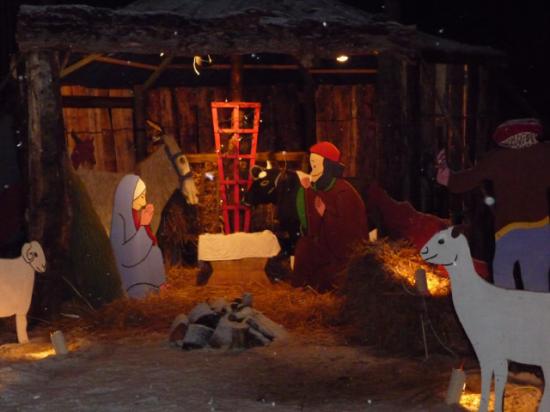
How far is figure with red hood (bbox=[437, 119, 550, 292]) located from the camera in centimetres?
605

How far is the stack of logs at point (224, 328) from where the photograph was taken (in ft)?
24.6

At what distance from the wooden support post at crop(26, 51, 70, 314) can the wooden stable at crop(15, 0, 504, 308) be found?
0.04 ft

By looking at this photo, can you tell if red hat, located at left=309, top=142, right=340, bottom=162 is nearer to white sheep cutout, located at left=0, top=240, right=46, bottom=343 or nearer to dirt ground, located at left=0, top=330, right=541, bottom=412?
dirt ground, located at left=0, top=330, right=541, bottom=412

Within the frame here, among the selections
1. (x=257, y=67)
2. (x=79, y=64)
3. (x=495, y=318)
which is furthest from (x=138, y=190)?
(x=495, y=318)

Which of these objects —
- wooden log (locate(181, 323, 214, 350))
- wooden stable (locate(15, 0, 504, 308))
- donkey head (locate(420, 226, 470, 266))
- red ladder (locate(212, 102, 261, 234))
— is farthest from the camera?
red ladder (locate(212, 102, 261, 234))

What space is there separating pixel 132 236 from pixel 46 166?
1.36 m

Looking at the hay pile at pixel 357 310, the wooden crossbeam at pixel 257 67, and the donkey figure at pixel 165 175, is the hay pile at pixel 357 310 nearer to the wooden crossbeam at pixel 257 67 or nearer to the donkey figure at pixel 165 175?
the donkey figure at pixel 165 175

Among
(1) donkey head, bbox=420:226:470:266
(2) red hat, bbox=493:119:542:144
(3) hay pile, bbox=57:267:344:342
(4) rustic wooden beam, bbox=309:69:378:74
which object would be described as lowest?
(3) hay pile, bbox=57:267:344:342

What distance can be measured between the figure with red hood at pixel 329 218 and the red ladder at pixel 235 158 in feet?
6.63

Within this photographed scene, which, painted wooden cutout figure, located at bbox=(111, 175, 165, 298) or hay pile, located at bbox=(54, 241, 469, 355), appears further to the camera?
painted wooden cutout figure, located at bbox=(111, 175, 165, 298)

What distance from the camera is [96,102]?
466 inches

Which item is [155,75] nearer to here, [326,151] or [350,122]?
[350,122]

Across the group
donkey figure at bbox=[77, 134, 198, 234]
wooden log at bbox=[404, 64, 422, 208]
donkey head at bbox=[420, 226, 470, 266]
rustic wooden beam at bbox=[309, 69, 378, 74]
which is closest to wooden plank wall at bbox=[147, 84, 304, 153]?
rustic wooden beam at bbox=[309, 69, 378, 74]

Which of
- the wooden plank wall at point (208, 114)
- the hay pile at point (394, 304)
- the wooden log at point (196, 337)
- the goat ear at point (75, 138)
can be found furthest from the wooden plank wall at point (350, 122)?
the wooden log at point (196, 337)
